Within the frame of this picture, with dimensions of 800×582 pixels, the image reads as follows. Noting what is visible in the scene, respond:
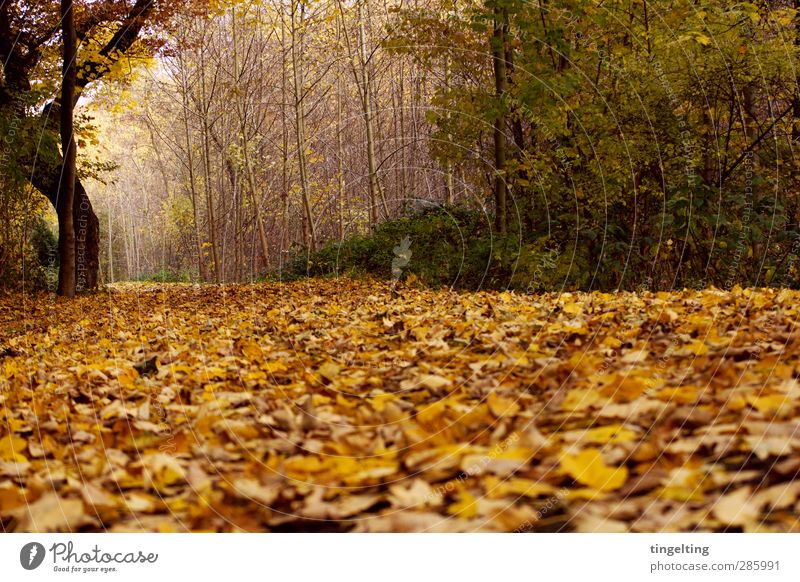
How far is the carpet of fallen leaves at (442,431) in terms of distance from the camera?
2.06 m

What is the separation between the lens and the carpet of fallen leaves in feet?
6.75

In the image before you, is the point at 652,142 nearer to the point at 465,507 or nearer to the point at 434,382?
the point at 434,382

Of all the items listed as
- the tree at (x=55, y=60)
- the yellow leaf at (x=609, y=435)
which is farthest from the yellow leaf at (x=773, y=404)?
the tree at (x=55, y=60)

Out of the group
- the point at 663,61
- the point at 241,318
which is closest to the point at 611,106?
the point at 663,61

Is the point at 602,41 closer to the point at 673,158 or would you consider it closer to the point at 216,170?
the point at 673,158

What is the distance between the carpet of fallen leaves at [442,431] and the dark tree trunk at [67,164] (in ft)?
23.3

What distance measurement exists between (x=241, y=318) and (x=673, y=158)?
490 cm
